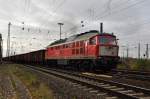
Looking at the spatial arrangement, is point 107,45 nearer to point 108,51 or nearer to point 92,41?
point 108,51

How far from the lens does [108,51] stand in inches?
1005

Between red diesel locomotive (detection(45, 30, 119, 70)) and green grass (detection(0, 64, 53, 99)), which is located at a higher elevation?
red diesel locomotive (detection(45, 30, 119, 70))

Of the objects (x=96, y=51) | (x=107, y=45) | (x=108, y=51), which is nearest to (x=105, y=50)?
(x=108, y=51)

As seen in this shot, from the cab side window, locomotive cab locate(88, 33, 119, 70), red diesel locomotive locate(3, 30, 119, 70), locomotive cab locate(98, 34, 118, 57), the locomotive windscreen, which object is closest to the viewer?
locomotive cab locate(88, 33, 119, 70)

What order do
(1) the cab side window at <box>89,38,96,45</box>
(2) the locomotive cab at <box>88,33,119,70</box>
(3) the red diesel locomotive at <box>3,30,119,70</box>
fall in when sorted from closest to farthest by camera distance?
1. (2) the locomotive cab at <box>88,33,119,70</box>
2. (3) the red diesel locomotive at <box>3,30,119,70</box>
3. (1) the cab side window at <box>89,38,96,45</box>

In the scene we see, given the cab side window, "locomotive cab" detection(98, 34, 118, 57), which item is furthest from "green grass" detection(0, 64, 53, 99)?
"locomotive cab" detection(98, 34, 118, 57)

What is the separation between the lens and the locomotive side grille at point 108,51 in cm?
2520

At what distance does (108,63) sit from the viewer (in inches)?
993

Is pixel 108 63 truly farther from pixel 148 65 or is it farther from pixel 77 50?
pixel 148 65

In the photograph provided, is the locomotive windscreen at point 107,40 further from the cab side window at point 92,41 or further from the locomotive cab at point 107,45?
the cab side window at point 92,41

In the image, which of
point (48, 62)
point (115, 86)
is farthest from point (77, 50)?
point (48, 62)

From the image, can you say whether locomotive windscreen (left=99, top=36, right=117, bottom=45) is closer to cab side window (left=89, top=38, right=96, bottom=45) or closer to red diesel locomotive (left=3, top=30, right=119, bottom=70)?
red diesel locomotive (left=3, top=30, right=119, bottom=70)

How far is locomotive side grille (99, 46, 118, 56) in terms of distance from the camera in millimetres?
25203

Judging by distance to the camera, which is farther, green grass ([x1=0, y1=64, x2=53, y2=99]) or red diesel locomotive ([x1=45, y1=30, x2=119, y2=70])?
red diesel locomotive ([x1=45, y1=30, x2=119, y2=70])
